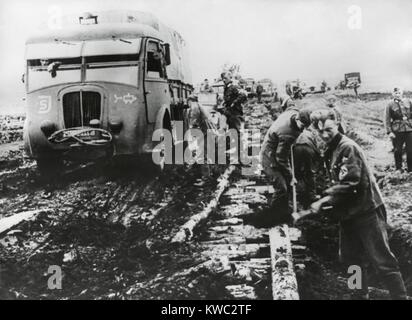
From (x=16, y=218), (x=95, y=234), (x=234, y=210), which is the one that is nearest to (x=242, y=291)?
(x=234, y=210)

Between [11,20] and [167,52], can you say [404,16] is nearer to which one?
[167,52]

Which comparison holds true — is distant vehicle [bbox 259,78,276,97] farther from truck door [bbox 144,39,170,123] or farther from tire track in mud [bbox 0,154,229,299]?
tire track in mud [bbox 0,154,229,299]

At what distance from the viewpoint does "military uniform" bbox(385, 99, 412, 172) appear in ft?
18.7

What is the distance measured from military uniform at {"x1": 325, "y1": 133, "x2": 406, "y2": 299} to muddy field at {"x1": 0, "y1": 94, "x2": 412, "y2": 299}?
0.65 metres

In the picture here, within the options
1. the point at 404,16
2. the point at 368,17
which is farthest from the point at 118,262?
the point at 404,16

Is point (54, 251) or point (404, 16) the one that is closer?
point (54, 251)

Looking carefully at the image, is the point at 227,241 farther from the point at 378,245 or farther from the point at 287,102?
the point at 287,102

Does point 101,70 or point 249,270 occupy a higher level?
point 101,70

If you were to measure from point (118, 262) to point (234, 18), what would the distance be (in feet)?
9.83

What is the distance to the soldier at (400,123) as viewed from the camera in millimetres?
5703

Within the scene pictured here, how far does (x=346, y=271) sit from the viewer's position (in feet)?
14.2

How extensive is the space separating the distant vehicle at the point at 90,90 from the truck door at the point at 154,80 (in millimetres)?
38

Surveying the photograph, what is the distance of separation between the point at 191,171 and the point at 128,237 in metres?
2.22

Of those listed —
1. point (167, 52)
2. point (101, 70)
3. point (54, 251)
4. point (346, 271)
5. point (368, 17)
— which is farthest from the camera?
point (167, 52)
